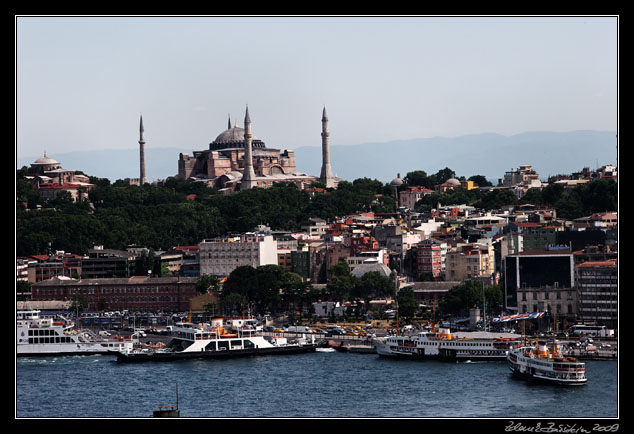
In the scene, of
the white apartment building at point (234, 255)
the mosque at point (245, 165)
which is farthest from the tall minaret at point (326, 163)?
the white apartment building at point (234, 255)

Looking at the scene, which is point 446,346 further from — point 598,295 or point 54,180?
point 54,180

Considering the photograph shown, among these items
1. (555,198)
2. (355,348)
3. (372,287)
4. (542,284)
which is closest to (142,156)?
(555,198)

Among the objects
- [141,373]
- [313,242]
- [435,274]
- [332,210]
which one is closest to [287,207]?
[332,210]

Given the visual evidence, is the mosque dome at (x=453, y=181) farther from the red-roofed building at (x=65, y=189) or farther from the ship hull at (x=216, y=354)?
the ship hull at (x=216, y=354)

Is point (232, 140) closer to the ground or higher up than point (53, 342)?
higher up

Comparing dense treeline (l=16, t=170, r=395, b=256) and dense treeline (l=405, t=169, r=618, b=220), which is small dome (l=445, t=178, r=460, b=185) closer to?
dense treeline (l=405, t=169, r=618, b=220)

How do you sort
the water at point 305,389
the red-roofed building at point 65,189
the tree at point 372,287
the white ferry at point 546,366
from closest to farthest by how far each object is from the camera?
the water at point 305,389, the white ferry at point 546,366, the tree at point 372,287, the red-roofed building at point 65,189
